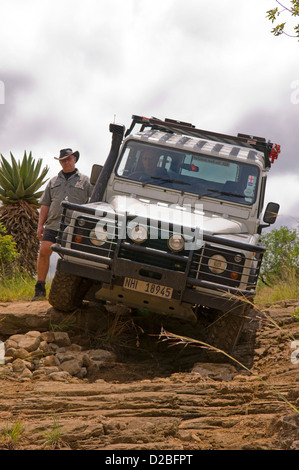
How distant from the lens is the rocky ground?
3963 mm

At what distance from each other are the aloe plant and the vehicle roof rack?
640 cm

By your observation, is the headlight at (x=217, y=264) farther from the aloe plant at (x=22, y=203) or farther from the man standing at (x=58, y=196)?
the aloe plant at (x=22, y=203)

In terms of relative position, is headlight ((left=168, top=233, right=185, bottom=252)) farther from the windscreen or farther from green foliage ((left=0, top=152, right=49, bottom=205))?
green foliage ((left=0, top=152, right=49, bottom=205))

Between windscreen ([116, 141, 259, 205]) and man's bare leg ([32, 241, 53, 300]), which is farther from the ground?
windscreen ([116, 141, 259, 205])

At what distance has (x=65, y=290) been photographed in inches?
253

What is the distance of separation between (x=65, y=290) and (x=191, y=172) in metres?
2.00

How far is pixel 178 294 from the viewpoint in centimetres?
565

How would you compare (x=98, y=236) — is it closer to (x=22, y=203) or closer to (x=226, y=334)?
(x=226, y=334)

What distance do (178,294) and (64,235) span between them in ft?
4.50

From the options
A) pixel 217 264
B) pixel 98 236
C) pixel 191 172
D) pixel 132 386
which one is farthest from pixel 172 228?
pixel 132 386

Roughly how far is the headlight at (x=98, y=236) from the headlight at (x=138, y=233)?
307 millimetres

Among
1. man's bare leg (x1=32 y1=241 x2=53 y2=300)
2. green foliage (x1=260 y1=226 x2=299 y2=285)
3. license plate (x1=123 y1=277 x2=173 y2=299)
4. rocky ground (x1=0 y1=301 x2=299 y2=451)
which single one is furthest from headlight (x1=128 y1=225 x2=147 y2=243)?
green foliage (x1=260 y1=226 x2=299 y2=285)

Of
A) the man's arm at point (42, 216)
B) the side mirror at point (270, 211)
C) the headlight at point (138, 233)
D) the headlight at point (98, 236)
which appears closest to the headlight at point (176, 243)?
the headlight at point (138, 233)

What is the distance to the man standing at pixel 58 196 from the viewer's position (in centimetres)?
766
